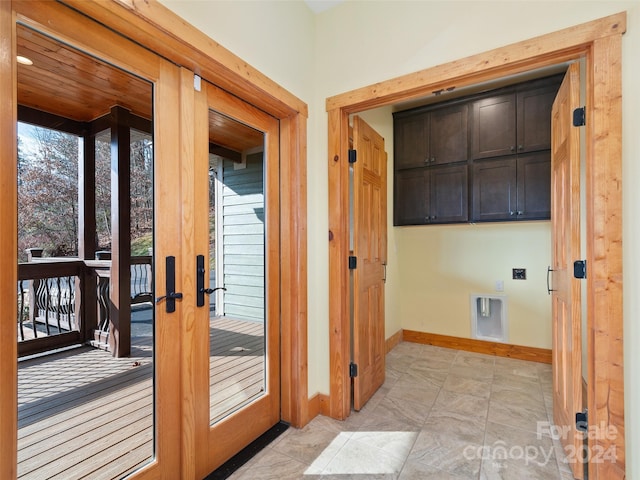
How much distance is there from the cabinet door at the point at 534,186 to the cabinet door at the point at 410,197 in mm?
914

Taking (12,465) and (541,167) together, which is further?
(541,167)

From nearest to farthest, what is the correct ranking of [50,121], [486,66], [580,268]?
1. [50,121]
2. [580,268]
3. [486,66]

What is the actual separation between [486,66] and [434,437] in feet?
7.41

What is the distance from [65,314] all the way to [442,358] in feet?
10.8

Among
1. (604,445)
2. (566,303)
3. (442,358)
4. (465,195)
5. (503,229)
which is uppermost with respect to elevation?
(465,195)

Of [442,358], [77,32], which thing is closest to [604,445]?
[442,358]

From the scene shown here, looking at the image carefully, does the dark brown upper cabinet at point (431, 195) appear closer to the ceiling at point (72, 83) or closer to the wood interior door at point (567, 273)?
the wood interior door at point (567, 273)

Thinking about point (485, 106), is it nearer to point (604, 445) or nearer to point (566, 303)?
point (566, 303)

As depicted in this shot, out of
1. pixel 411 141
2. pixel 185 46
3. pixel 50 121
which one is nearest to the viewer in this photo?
pixel 50 121

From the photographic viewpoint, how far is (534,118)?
3.07 m

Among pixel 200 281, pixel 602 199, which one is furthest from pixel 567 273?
pixel 200 281

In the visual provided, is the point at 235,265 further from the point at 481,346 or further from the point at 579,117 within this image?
the point at 481,346

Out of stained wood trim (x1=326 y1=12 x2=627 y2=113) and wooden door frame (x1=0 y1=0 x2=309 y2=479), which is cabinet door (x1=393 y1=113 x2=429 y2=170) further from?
wooden door frame (x1=0 y1=0 x2=309 y2=479)

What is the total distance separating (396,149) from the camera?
379 cm
